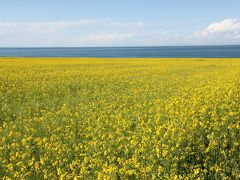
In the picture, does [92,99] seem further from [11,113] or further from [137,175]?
[137,175]

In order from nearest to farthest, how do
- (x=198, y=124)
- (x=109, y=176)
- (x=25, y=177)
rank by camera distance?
(x=109, y=176) < (x=25, y=177) < (x=198, y=124)

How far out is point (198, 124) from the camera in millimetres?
8258

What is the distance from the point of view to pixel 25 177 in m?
6.06

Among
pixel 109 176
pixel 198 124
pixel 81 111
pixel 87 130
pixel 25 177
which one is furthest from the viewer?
pixel 81 111

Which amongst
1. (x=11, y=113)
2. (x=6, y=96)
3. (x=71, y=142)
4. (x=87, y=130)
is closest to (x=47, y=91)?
(x=6, y=96)

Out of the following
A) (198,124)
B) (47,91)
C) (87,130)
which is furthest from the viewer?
(47,91)

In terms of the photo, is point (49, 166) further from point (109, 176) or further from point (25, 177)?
point (109, 176)

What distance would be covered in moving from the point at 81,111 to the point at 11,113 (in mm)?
2532

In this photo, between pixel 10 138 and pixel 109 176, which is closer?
pixel 109 176

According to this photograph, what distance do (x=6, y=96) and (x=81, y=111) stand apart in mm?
5322

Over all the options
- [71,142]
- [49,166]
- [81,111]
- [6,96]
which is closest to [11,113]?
[81,111]

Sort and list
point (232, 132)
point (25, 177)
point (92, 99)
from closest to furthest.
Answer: point (25, 177) < point (232, 132) < point (92, 99)

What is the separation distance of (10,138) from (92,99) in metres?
6.59

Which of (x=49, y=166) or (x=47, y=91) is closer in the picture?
(x=49, y=166)
